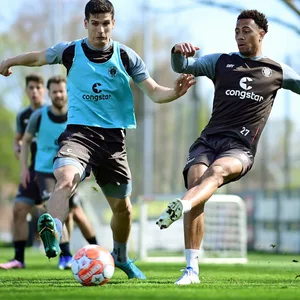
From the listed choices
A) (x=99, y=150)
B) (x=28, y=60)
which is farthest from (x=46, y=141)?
(x=99, y=150)

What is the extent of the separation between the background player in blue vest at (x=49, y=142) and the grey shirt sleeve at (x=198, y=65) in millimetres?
3685

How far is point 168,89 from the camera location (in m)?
8.77

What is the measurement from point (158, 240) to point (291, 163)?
3.64 meters

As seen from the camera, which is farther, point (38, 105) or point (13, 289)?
point (38, 105)

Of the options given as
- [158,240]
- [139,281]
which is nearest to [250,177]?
[158,240]

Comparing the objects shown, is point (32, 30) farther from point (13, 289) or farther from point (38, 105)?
point (13, 289)

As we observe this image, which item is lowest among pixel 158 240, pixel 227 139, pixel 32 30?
pixel 158 240

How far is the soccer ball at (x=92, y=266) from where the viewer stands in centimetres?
757

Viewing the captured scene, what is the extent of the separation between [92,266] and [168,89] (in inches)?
82.4

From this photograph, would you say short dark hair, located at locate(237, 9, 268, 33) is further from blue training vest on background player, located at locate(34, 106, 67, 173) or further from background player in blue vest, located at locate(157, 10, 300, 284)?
blue training vest on background player, located at locate(34, 106, 67, 173)

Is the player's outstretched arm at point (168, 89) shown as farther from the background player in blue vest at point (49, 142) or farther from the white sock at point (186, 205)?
the background player in blue vest at point (49, 142)

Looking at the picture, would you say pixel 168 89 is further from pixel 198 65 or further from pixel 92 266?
pixel 92 266

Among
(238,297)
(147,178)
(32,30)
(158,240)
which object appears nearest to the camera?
(238,297)

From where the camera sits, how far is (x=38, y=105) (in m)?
13.0
